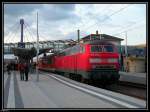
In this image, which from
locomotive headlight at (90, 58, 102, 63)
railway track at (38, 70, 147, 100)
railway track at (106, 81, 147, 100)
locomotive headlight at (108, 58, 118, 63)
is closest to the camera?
railway track at (38, 70, 147, 100)

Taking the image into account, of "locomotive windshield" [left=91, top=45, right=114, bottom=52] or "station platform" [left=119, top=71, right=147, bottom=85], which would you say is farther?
"station platform" [left=119, top=71, right=147, bottom=85]

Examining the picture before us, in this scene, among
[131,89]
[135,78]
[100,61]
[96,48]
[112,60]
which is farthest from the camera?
[135,78]

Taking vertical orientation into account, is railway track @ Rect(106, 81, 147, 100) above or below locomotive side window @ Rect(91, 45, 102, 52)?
below

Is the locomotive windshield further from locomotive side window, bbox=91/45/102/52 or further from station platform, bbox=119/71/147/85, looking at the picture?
station platform, bbox=119/71/147/85

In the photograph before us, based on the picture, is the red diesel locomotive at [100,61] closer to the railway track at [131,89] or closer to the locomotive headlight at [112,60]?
the locomotive headlight at [112,60]

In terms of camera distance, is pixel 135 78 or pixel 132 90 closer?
pixel 132 90

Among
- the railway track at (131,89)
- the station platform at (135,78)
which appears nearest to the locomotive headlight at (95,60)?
the railway track at (131,89)

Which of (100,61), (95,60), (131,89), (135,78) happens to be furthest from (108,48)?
(135,78)

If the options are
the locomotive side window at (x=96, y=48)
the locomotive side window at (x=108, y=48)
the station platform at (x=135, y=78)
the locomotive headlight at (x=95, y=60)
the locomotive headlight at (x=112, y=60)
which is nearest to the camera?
the locomotive headlight at (x=95, y=60)

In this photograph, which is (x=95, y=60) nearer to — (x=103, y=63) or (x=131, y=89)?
(x=103, y=63)

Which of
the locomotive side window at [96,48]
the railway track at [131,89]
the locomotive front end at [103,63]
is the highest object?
the locomotive side window at [96,48]

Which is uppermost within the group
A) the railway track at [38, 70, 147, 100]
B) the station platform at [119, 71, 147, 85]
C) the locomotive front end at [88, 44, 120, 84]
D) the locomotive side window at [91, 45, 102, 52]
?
the locomotive side window at [91, 45, 102, 52]

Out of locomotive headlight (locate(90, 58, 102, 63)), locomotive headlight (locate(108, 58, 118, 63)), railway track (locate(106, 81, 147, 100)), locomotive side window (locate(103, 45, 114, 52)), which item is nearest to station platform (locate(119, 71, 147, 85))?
railway track (locate(106, 81, 147, 100))

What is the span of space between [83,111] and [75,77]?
20017 millimetres
